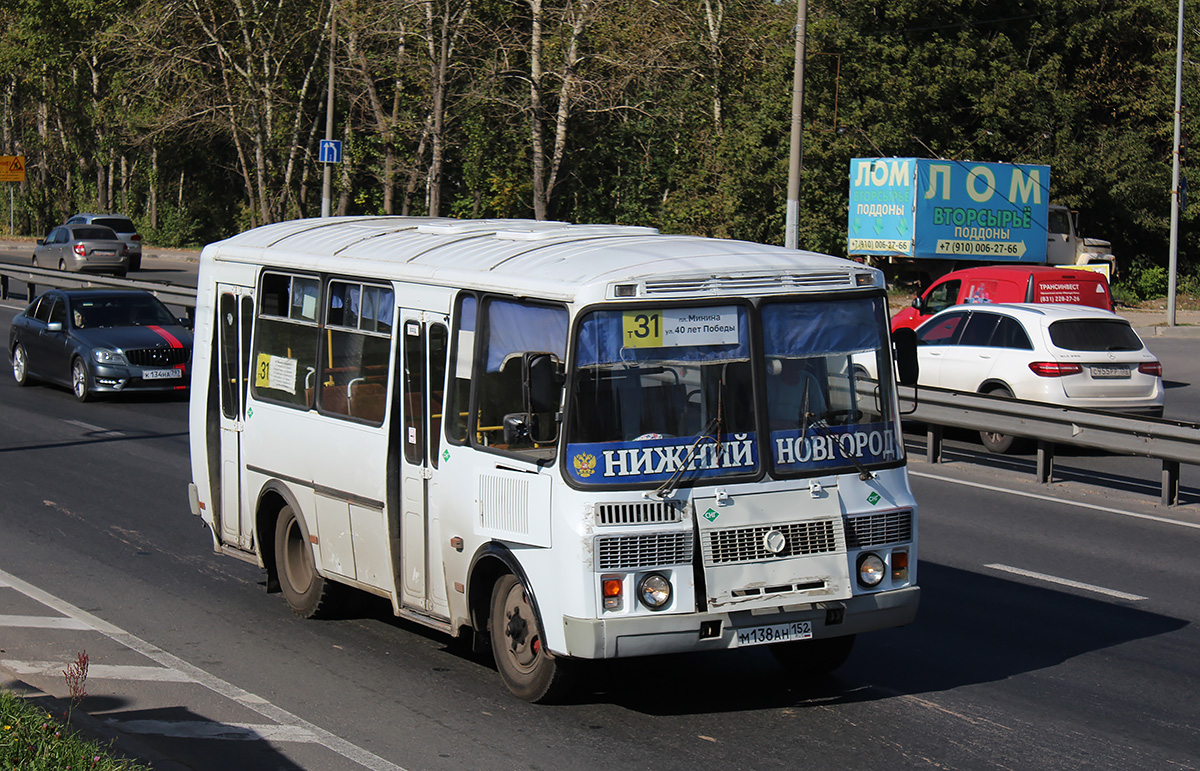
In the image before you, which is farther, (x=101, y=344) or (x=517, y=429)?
(x=101, y=344)

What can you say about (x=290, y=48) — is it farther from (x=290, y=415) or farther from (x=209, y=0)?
(x=290, y=415)

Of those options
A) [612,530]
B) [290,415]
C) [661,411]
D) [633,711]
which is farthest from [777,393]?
[290,415]

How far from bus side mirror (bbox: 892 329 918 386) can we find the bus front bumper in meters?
1.22

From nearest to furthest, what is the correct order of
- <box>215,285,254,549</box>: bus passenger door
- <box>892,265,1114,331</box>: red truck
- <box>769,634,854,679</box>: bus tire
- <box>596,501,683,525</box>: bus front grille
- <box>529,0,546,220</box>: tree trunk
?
1. <box>596,501,683,525</box>: bus front grille
2. <box>769,634,854,679</box>: bus tire
3. <box>215,285,254,549</box>: bus passenger door
4. <box>892,265,1114,331</box>: red truck
5. <box>529,0,546,220</box>: tree trunk

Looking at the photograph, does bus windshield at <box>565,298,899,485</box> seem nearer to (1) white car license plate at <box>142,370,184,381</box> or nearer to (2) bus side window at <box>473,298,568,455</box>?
(2) bus side window at <box>473,298,568,455</box>

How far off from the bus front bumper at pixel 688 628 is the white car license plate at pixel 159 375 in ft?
49.0

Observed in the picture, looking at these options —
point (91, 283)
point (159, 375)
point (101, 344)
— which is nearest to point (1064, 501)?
point (159, 375)

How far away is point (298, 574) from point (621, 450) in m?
3.41

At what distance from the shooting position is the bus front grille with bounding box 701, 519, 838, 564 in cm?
655

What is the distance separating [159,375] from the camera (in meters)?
20.0

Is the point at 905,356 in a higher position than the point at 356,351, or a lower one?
higher

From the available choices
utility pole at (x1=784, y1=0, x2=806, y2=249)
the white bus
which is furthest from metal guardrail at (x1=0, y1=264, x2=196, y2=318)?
the white bus

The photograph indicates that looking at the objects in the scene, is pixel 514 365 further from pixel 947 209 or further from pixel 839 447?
pixel 947 209

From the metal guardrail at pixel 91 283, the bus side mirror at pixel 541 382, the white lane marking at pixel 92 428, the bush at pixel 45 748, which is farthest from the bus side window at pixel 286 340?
the metal guardrail at pixel 91 283
